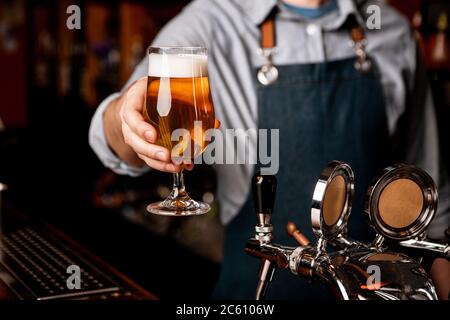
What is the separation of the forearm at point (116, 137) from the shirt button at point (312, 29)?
659 millimetres

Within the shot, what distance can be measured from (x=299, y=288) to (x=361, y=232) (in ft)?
0.70

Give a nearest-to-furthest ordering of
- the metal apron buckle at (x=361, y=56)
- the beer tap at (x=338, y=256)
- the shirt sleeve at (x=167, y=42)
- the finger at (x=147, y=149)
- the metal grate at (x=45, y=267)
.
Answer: the beer tap at (x=338, y=256)
the finger at (x=147, y=149)
the metal grate at (x=45, y=267)
the shirt sleeve at (x=167, y=42)
the metal apron buckle at (x=361, y=56)

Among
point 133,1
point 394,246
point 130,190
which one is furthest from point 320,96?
point 133,1

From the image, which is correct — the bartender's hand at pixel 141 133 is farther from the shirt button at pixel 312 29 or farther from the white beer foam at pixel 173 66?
the shirt button at pixel 312 29

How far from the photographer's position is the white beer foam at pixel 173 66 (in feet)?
3.05

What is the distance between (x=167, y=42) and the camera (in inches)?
67.7

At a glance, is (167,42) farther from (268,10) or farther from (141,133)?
(141,133)

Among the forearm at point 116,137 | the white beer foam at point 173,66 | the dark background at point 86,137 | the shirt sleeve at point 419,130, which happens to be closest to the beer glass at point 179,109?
the white beer foam at point 173,66

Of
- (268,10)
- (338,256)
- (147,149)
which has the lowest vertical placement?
(338,256)

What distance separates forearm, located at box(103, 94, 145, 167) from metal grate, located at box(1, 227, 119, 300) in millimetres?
247

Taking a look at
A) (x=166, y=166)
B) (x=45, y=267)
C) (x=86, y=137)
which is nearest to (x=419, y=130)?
(x=45, y=267)

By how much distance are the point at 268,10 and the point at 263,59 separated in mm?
129

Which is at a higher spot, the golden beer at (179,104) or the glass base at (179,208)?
the golden beer at (179,104)

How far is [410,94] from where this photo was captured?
6.41ft
